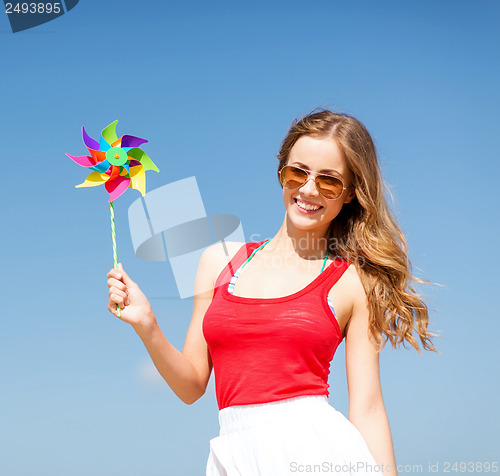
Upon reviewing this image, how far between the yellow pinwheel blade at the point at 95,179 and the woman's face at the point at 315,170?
1.12 metres

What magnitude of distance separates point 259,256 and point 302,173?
58 cm

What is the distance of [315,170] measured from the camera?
4.05 meters

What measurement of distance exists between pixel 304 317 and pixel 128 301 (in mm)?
989

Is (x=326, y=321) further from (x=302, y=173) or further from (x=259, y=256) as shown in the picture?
(x=302, y=173)

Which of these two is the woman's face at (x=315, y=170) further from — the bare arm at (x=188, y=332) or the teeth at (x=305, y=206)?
the bare arm at (x=188, y=332)

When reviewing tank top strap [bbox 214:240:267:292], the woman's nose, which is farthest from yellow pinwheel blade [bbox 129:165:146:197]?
the woman's nose

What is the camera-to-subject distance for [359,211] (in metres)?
4.40

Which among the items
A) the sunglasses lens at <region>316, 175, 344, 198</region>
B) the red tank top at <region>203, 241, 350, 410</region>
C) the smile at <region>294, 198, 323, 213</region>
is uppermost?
the sunglasses lens at <region>316, 175, 344, 198</region>

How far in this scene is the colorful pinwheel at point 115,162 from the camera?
400 centimetres

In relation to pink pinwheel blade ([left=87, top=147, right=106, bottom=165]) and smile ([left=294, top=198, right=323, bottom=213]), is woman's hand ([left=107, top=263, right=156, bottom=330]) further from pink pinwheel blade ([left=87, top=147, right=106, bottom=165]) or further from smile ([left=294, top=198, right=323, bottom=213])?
smile ([left=294, top=198, right=323, bottom=213])

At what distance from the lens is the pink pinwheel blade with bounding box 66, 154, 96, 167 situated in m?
3.99

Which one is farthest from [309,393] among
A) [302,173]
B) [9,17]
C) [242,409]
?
[9,17]

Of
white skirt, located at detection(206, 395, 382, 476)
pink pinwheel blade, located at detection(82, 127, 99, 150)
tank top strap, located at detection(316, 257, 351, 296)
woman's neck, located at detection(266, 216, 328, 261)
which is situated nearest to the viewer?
white skirt, located at detection(206, 395, 382, 476)

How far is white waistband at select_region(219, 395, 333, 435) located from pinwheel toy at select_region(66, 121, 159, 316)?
129 cm
